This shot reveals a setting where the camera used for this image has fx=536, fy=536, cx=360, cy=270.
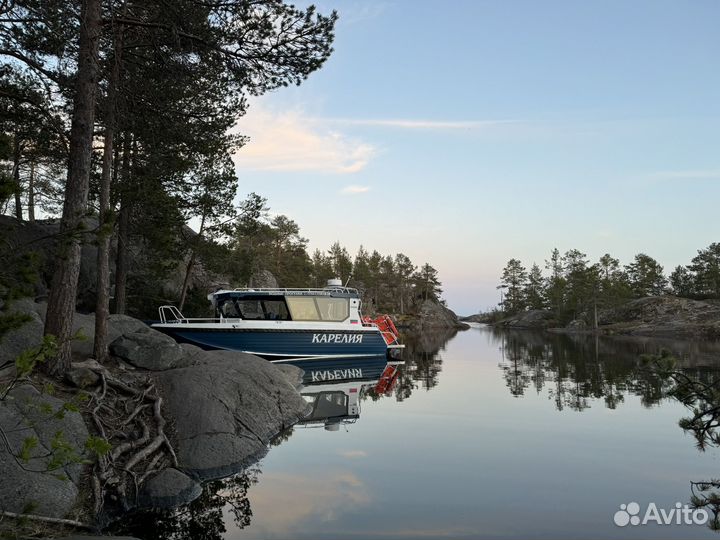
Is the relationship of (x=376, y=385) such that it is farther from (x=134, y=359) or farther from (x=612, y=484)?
(x=612, y=484)

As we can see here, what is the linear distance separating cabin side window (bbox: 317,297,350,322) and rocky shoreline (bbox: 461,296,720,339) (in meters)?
40.1

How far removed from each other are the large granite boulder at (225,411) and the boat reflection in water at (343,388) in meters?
0.68

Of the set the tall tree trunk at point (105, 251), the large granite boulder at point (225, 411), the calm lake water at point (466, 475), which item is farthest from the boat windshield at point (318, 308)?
the tall tree trunk at point (105, 251)

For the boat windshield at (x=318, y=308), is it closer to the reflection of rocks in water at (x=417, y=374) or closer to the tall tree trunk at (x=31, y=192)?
the reflection of rocks in water at (x=417, y=374)

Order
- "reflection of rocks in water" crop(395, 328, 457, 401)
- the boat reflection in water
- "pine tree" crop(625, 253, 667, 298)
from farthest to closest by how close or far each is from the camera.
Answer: "pine tree" crop(625, 253, 667, 298)
"reflection of rocks in water" crop(395, 328, 457, 401)
the boat reflection in water

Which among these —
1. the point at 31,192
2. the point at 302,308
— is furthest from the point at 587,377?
the point at 31,192

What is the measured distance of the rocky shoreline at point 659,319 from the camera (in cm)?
5225

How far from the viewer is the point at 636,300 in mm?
68688

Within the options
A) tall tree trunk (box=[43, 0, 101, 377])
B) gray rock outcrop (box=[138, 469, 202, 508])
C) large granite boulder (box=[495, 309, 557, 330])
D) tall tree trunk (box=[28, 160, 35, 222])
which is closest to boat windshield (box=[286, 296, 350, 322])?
tall tree trunk (box=[43, 0, 101, 377])

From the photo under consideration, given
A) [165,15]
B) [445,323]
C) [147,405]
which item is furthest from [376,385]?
[445,323]

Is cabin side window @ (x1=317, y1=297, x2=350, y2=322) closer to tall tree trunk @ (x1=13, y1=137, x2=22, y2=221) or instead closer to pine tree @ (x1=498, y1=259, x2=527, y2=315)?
tall tree trunk @ (x1=13, y1=137, x2=22, y2=221)

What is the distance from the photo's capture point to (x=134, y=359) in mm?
12555

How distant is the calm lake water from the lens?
6465 mm

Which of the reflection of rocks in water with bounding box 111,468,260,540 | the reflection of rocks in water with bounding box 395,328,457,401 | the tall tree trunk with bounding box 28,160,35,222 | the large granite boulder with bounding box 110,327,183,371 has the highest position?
the tall tree trunk with bounding box 28,160,35,222
